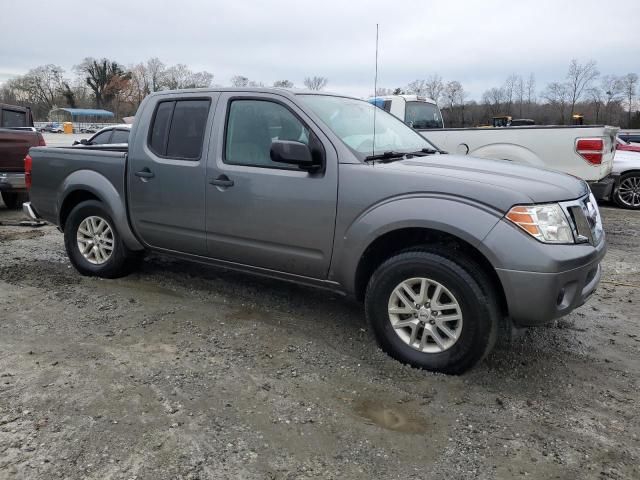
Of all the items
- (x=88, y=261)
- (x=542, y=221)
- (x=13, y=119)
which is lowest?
(x=88, y=261)

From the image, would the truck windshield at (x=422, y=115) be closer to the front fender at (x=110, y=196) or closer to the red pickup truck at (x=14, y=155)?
the red pickup truck at (x=14, y=155)

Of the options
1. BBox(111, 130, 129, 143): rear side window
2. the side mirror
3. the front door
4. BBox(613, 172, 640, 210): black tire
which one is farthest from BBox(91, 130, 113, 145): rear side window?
BBox(613, 172, 640, 210): black tire

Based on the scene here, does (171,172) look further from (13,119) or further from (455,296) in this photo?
(13,119)

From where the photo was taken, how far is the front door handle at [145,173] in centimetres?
461

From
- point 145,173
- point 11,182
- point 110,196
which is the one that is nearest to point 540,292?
point 145,173

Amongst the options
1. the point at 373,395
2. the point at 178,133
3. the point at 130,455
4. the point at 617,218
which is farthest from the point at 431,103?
the point at 130,455

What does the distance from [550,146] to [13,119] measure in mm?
10857

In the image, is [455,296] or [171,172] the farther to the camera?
[171,172]

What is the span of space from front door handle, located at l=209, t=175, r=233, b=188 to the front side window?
0.45ft

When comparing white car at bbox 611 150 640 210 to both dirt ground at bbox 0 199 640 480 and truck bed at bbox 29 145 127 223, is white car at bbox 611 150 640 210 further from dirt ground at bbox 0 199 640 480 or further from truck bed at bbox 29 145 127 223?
truck bed at bbox 29 145 127 223

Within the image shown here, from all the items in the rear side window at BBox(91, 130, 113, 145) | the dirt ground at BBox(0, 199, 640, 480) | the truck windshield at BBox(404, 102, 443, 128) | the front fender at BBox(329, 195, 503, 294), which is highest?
the truck windshield at BBox(404, 102, 443, 128)

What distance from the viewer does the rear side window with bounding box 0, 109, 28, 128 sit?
11.2 m

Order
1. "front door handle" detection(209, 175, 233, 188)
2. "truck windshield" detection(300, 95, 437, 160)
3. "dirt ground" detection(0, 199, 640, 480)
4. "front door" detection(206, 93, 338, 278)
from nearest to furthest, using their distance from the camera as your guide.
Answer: "dirt ground" detection(0, 199, 640, 480) → "front door" detection(206, 93, 338, 278) → "truck windshield" detection(300, 95, 437, 160) → "front door handle" detection(209, 175, 233, 188)

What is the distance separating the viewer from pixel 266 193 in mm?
3922
